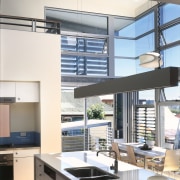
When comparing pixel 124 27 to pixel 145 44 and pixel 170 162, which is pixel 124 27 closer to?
pixel 145 44

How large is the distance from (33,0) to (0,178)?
4.37 metres

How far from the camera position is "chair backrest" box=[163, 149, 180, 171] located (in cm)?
593

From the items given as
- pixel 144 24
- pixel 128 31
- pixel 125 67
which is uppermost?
pixel 144 24

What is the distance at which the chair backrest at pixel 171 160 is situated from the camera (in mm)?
5930

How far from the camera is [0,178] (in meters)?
5.91

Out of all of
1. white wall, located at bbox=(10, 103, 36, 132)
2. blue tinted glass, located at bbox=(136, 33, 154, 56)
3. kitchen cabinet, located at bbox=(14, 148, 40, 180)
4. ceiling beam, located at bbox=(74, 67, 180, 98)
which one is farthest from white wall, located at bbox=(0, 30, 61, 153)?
blue tinted glass, located at bbox=(136, 33, 154, 56)

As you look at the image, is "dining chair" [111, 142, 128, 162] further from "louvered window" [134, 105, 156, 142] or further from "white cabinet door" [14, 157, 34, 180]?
"white cabinet door" [14, 157, 34, 180]

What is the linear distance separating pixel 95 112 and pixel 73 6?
2.96 m

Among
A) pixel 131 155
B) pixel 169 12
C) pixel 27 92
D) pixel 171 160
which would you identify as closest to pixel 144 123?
pixel 131 155

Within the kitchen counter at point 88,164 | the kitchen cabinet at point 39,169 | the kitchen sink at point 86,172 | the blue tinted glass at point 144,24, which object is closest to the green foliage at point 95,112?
the blue tinted glass at point 144,24

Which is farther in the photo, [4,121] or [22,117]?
[22,117]

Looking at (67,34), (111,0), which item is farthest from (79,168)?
(111,0)

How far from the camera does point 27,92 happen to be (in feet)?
20.5

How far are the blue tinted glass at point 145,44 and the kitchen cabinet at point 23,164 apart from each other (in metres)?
4.13
